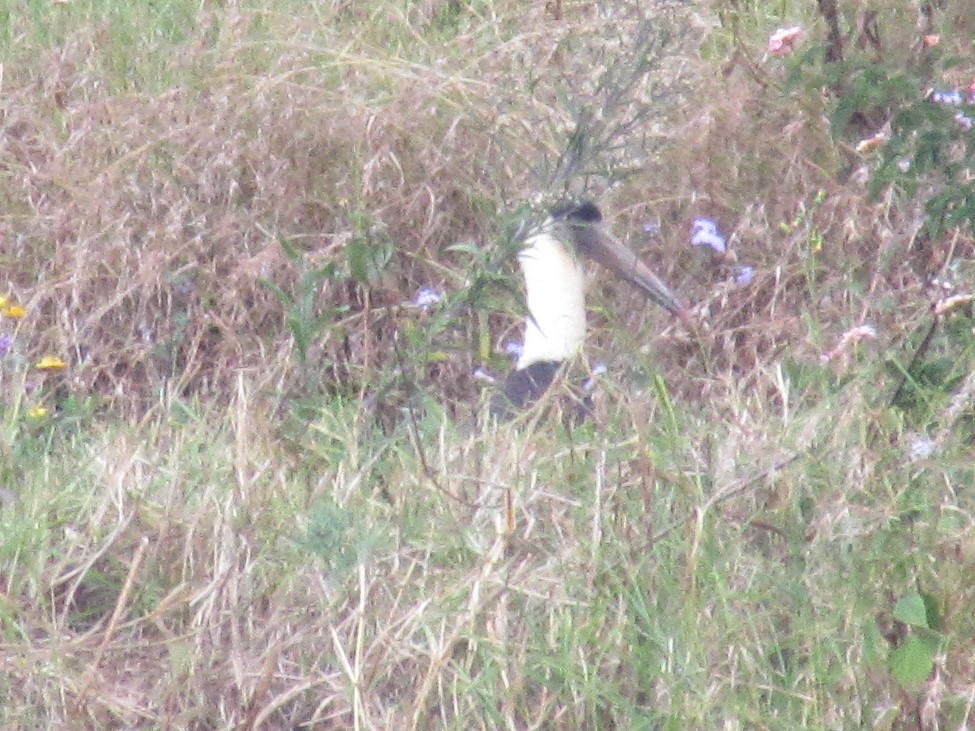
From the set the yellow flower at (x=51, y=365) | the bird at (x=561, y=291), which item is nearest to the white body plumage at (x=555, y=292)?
the bird at (x=561, y=291)

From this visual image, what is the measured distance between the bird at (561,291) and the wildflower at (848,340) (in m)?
0.50

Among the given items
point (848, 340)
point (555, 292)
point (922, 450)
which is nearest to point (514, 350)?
point (555, 292)

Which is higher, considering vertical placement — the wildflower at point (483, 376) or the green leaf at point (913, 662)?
the green leaf at point (913, 662)

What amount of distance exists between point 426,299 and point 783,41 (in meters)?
0.98

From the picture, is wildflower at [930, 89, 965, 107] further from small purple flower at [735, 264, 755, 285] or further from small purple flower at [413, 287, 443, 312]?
small purple flower at [413, 287, 443, 312]

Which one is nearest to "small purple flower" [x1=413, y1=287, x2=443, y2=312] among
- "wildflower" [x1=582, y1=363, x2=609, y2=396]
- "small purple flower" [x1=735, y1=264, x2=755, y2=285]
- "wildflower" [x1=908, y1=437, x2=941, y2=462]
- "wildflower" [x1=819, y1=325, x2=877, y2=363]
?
"wildflower" [x1=582, y1=363, x2=609, y2=396]

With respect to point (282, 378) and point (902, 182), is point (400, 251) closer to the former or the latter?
point (282, 378)

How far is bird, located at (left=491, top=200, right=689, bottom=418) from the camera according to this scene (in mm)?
3898

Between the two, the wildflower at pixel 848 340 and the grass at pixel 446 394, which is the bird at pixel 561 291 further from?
the wildflower at pixel 848 340

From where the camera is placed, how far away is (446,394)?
4.04m

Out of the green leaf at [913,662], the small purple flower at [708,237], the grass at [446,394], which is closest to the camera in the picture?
the green leaf at [913,662]

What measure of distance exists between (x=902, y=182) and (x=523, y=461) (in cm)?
132

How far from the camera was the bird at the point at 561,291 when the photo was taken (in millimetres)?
3898

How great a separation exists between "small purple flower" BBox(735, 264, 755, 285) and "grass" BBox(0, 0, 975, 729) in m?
0.03
